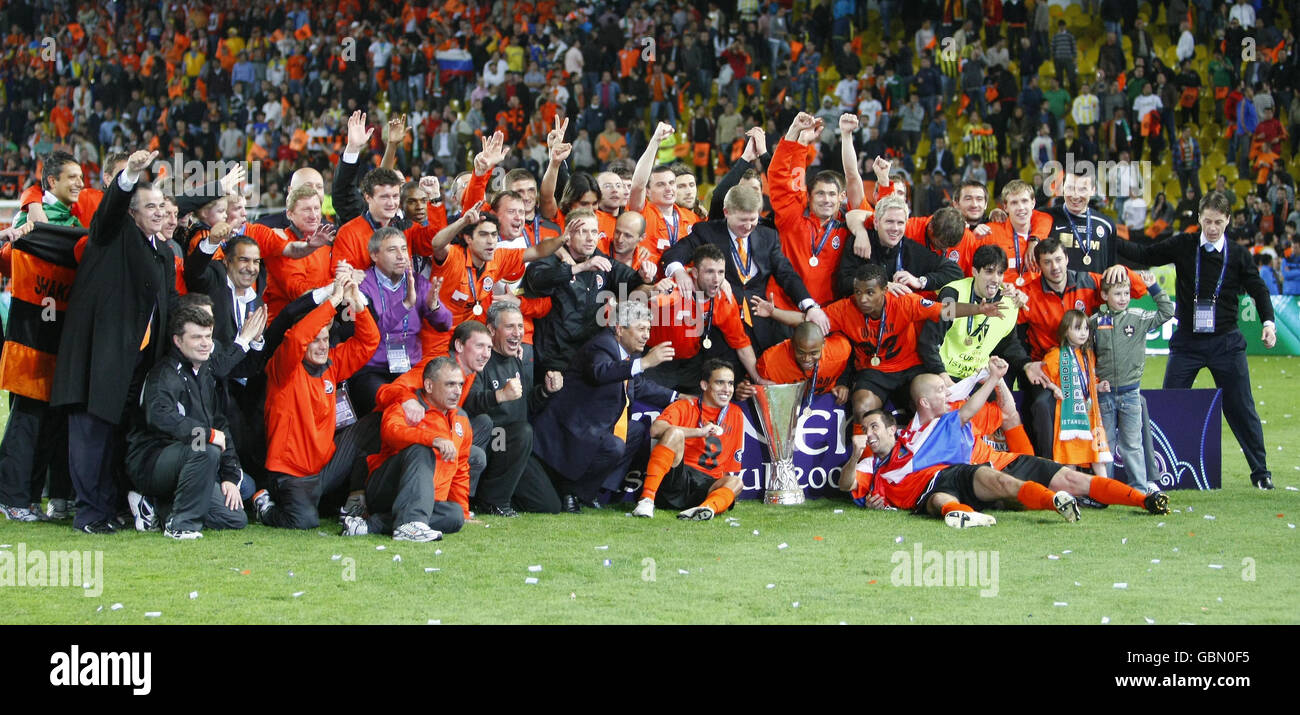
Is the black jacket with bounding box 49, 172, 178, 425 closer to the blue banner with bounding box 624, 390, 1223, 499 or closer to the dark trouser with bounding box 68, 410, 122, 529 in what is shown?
the dark trouser with bounding box 68, 410, 122, 529

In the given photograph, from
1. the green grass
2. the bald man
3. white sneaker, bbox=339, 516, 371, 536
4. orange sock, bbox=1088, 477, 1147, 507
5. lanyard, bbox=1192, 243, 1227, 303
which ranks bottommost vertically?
the green grass

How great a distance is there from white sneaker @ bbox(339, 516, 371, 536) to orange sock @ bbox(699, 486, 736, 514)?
2.17 m

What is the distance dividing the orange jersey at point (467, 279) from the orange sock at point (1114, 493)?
4087 millimetres

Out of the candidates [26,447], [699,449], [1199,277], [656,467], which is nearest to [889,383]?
[699,449]

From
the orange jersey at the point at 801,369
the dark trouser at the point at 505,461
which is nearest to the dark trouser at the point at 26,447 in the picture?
the dark trouser at the point at 505,461

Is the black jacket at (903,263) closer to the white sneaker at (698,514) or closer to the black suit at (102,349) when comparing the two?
the white sneaker at (698,514)

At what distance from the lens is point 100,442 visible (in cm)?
807

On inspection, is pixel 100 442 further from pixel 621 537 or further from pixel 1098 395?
pixel 1098 395

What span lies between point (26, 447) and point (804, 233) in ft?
17.8

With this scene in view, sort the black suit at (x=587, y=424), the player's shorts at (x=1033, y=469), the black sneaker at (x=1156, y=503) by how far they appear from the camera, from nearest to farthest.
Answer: the black sneaker at (x=1156, y=503), the player's shorts at (x=1033, y=469), the black suit at (x=587, y=424)

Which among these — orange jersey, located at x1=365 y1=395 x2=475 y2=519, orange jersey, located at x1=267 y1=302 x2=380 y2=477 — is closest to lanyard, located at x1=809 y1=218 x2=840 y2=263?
orange jersey, located at x1=365 y1=395 x2=475 y2=519

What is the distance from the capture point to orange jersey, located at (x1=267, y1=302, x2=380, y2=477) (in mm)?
8297

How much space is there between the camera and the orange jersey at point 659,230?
33.8 feet
